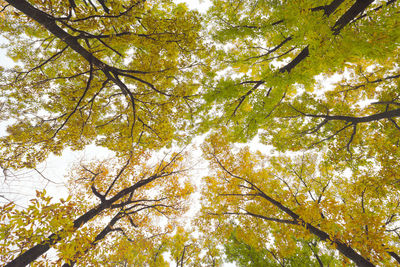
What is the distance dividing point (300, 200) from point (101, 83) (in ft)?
30.7

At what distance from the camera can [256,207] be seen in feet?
22.1

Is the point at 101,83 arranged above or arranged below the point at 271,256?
above

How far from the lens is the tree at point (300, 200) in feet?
13.6

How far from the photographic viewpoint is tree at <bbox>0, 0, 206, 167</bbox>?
11.8 ft

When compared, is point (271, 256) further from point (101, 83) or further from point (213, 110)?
point (101, 83)

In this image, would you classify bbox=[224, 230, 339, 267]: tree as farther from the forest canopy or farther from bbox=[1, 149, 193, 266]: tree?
bbox=[1, 149, 193, 266]: tree

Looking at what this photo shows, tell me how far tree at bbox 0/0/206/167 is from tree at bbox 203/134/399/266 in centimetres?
315

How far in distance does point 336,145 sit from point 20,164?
9.64 m

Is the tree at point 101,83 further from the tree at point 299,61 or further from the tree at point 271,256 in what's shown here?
the tree at point 271,256

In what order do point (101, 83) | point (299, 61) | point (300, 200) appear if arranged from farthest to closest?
1. point (300, 200)
2. point (101, 83)
3. point (299, 61)

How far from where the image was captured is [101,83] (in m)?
4.71

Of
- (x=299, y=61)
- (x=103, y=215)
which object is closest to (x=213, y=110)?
(x=299, y=61)

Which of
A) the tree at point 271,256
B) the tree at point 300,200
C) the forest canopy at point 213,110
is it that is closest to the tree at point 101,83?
the forest canopy at point 213,110

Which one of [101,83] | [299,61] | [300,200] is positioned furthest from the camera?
[300,200]
